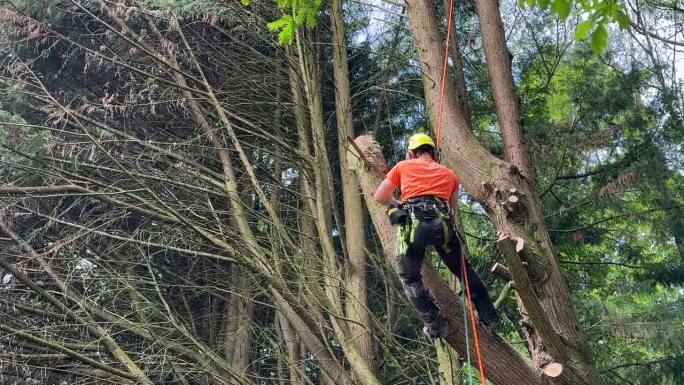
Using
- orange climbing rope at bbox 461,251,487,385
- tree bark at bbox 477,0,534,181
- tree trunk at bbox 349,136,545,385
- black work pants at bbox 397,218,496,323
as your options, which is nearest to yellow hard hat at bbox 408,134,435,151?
tree trunk at bbox 349,136,545,385

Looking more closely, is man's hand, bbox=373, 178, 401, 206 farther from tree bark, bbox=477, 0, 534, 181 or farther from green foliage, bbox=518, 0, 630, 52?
green foliage, bbox=518, 0, 630, 52

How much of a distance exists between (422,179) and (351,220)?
9.04 feet

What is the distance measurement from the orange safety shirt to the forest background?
35cm

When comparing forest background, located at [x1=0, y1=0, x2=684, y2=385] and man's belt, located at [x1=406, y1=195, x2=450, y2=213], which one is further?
forest background, located at [x1=0, y1=0, x2=684, y2=385]

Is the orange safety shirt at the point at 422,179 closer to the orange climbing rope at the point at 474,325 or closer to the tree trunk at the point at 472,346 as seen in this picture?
the tree trunk at the point at 472,346

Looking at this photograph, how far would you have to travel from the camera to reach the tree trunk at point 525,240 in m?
3.54

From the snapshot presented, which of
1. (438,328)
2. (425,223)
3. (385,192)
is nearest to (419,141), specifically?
(385,192)

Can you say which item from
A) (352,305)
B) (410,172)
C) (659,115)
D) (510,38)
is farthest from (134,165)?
(659,115)

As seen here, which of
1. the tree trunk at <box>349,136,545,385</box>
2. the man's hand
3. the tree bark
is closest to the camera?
the tree trunk at <box>349,136,545,385</box>

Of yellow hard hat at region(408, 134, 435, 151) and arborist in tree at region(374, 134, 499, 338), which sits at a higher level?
yellow hard hat at region(408, 134, 435, 151)

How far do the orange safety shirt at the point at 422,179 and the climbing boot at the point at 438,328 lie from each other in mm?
814

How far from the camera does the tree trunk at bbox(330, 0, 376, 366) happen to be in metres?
6.20

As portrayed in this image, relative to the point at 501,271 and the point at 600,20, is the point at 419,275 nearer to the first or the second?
the point at 501,271

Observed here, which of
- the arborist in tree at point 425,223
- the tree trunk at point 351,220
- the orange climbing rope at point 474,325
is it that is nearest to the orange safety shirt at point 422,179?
the arborist in tree at point 425,223
